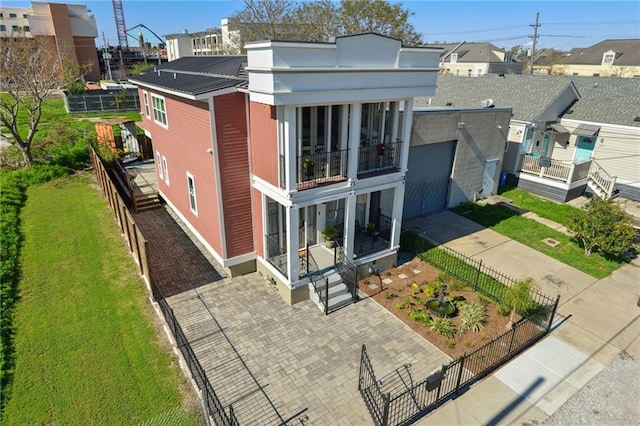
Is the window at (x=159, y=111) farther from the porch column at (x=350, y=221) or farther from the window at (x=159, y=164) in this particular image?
the porch column at (x=350, y=221)

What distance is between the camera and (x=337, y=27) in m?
41.1

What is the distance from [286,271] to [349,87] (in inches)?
241

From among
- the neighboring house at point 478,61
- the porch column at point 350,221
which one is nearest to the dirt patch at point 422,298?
the porch column at point 350,221

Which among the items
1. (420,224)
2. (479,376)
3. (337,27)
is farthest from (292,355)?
(337,27)

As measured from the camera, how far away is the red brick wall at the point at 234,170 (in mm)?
11453

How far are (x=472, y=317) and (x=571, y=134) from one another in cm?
1849

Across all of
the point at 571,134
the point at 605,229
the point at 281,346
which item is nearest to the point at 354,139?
the point at 281,346

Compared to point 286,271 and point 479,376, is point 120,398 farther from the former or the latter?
point 479,376

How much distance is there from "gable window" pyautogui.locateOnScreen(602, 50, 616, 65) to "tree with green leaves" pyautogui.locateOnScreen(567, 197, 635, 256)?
68470 millimetres

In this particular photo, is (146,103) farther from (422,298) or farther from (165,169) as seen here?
(422,298)

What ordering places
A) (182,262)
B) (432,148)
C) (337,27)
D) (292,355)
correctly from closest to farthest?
(292,355)
(182,262)
(432,148)
(337,27)

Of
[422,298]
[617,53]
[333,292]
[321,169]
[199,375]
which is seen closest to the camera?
[199,375]

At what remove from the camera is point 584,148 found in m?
23.5

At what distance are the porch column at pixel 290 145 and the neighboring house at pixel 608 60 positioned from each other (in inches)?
2881
